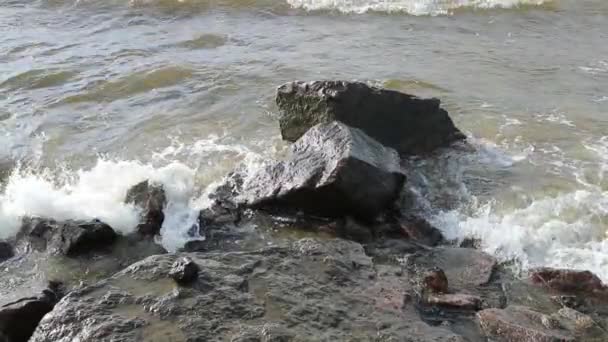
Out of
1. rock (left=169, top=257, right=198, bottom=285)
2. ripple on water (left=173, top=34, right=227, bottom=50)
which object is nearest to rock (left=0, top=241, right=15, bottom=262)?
rock (left=169, top=257, right=198, bottom=285)

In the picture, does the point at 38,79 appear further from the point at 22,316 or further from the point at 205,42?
the point at 22,316

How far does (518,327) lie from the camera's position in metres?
4.73

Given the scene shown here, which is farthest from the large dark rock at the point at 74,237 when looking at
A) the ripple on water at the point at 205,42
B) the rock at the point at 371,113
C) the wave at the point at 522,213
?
the ripple on water at the point at 205,42

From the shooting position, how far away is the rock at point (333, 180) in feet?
20.9

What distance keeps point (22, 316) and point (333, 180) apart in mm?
3038

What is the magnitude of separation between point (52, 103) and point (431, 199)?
22.6 feet

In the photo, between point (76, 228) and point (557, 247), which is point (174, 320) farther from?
point (557, 247)

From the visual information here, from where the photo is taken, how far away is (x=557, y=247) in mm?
6355

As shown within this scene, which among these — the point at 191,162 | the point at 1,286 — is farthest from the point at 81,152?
the point at 1,286

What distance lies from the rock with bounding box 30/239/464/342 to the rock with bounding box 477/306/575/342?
41 centimetres

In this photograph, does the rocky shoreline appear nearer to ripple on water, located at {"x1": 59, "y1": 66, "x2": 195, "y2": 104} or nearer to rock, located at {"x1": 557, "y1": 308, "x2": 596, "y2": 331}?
rock, located at {"x1": 557, "y1": 308, "x2": 596, "y2": 331}

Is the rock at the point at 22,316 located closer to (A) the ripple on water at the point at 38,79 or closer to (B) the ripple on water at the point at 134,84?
(B) the ripple on water at the point at 134,84

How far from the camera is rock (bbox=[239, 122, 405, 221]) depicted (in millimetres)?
6375

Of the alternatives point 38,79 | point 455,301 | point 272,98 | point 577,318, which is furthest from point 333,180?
point 38,79
